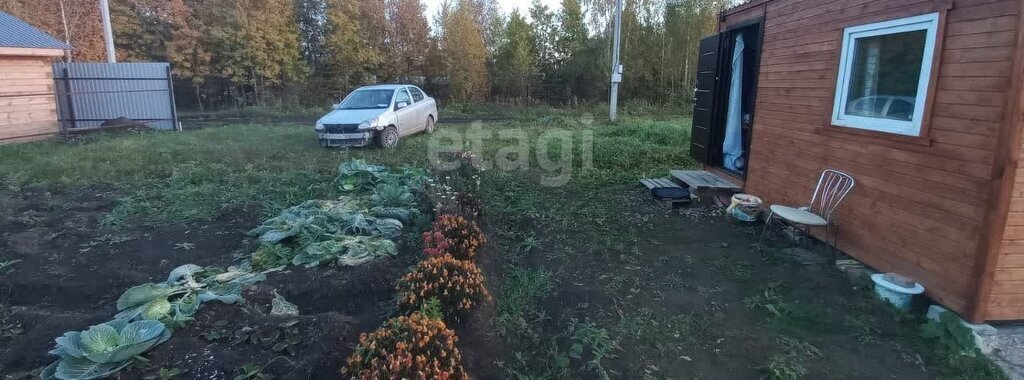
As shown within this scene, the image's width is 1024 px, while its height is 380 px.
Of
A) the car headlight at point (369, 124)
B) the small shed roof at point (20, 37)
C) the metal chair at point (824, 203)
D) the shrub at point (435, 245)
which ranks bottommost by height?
the shrub at point (435, 245)

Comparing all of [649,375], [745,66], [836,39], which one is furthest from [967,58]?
[745,66]

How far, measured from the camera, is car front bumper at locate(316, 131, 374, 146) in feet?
35.4

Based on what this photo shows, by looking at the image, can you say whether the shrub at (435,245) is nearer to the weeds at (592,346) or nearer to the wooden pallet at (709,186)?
the weeds at (592,346)

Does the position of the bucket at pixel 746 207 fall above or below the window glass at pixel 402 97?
below

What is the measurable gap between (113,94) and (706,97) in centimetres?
1446

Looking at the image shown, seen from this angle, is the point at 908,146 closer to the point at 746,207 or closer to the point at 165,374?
the point at 746,207

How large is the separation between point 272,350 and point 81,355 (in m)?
0.87

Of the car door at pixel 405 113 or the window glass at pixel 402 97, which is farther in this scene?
the window glass at pixel 402 97

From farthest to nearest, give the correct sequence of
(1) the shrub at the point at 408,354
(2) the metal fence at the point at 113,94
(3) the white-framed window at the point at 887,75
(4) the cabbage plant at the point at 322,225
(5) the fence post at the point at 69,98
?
1. (2) the metal fence at the point at 113,94
2. (5) the fence post at the point at 69,98
3. (4) the cabbage plant at the point at 322,225
4. (3) the white-framed window at the point at 887,75
5. (1) the shrub at the point at 408,354

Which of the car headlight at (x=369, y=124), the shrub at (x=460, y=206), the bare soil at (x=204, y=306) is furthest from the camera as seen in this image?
the car headlight at (x=369, y=124)

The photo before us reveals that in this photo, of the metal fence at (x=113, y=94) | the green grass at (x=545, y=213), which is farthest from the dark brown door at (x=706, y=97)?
the metal fence at (x=113, y=94)

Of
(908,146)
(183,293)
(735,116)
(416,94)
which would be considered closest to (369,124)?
(416,94)

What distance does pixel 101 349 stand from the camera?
2727 millimetres

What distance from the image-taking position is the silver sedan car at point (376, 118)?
1084 centimetres
